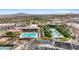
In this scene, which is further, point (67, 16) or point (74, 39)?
point (67, 16)

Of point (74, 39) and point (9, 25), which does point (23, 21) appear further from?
point (74, 39)

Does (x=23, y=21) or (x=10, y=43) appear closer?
(x=10, y=43)

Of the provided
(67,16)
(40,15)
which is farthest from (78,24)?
(40,15)
